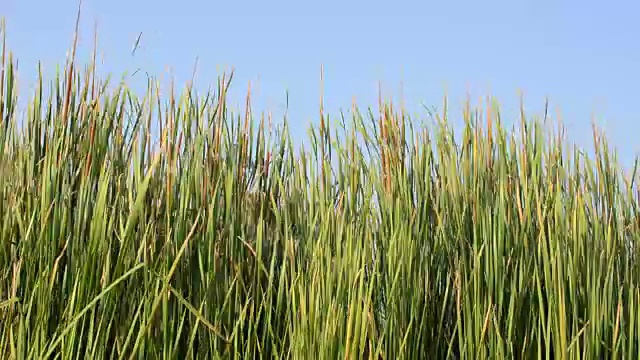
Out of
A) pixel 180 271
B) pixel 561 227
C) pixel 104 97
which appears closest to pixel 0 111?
pixel 104 97

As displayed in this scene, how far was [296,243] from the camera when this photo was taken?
226cm

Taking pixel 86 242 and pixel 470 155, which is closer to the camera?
pixel 86 242

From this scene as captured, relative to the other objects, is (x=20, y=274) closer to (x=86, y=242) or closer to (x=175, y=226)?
(x=86, y=242)

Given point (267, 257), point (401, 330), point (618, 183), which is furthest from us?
point (618, 183)

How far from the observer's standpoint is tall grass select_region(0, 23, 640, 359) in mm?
2062

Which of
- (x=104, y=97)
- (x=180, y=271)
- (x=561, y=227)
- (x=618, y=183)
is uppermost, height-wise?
(x=104, y=97)

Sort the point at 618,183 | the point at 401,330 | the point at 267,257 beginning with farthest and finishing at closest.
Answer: the point at 618,183, the point at 267,257, the point at 401,330

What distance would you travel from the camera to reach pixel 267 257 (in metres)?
2.30

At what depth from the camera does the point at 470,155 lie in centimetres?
240

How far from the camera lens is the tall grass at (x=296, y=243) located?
6.77ft

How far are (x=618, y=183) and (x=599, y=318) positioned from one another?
51 centimetres

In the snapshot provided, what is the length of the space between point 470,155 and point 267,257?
646 millimetres

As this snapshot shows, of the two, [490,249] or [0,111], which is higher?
[0,111]

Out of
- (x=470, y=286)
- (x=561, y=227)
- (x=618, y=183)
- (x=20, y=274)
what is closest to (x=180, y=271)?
(x=20, y=274)
